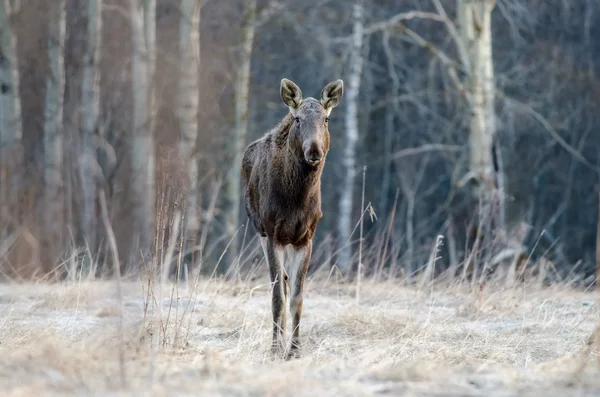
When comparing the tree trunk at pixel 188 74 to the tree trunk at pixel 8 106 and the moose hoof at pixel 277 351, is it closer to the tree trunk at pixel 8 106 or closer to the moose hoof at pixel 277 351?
the tree trunk at pixel 8 106

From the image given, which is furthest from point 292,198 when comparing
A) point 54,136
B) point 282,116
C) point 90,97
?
point 282,116

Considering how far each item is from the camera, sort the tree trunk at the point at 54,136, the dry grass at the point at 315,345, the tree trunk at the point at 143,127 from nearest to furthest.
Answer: the dry grass at the point at 315,345, the tree trunk at the point at 54,136, the tree trunk at the point at 143,127

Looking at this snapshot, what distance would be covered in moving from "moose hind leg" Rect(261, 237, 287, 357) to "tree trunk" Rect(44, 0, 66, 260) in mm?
9662

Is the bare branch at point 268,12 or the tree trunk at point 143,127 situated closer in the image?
the tree trunk at point 143,127

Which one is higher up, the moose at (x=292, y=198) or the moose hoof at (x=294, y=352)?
the moose at (x=292, y=198)

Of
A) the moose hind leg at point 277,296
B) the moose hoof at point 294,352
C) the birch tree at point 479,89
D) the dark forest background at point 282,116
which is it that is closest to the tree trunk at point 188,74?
the dark forest background at point 282,116

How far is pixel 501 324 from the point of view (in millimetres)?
8914

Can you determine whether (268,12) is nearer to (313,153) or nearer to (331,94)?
(331,94)

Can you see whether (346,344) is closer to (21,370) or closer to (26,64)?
(21,370)

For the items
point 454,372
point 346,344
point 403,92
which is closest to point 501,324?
point 346,344

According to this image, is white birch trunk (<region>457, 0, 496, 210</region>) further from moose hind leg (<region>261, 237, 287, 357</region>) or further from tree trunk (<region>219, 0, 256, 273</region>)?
moose hind leg (<region>261, 237, 287, 357</region>)

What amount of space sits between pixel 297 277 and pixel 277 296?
311 millimetres

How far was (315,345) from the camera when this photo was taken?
7.64 metres

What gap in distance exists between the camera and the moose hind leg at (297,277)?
7453 millimetres
